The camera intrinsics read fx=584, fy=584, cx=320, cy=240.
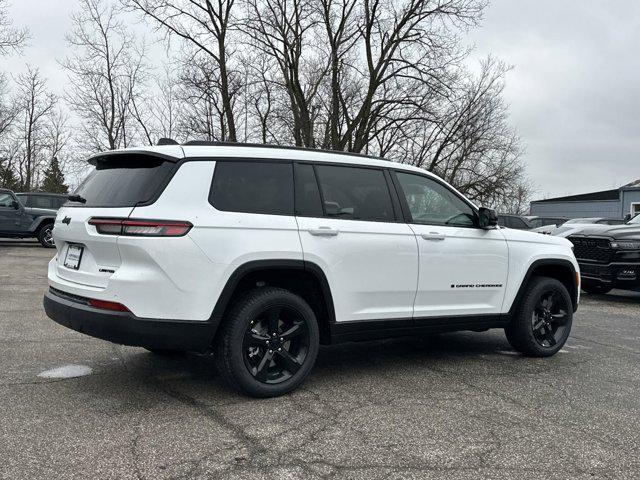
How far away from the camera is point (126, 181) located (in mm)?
4039

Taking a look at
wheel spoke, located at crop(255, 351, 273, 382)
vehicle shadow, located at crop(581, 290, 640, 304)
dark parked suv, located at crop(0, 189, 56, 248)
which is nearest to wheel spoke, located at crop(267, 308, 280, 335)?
wheel spoke, located at crop(255, 351, 273, 382)

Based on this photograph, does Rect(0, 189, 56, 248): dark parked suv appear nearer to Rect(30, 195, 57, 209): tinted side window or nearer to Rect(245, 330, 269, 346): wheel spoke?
Rect(30, 195, 57, 209): tinted side window

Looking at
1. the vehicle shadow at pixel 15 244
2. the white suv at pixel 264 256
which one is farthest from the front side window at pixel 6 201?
the white suv at pixel 264 256

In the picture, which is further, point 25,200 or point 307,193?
point 25,200

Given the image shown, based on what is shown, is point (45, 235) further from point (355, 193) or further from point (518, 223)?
point (355, 193)

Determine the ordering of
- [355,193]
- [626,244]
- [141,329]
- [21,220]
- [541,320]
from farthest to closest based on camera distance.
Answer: [21,220]
[626,244]
[541,320]
[355,193]
[141,329]

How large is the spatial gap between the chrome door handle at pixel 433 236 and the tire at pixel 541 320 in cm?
128

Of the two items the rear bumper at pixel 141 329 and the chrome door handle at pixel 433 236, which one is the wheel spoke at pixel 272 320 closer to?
the rear bumper at pixel 141 329

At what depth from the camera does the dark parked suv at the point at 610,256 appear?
32.4 ft

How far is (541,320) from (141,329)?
12.7 feet

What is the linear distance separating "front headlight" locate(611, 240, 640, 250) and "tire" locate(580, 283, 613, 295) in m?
0.76

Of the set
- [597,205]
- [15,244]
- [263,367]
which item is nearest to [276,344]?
[263,367]

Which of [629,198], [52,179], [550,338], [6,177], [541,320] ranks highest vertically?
[52,179]

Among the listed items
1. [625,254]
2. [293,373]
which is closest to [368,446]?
[293,373]
